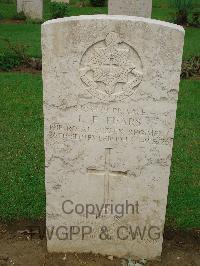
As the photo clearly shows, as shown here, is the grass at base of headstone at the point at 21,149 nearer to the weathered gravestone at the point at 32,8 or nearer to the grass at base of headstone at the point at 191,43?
the grass at base of headstone at the point at 191,43

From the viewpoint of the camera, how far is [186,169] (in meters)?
6.26

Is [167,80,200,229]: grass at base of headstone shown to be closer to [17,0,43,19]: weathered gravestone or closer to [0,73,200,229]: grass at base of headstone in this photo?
[0,73,200,229]: grass at base of headstone

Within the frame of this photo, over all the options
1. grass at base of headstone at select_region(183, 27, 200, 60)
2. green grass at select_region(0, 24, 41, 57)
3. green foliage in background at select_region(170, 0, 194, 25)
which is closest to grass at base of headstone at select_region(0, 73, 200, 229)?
grass at base of headstone at select_region(183, 27, 200, 60)

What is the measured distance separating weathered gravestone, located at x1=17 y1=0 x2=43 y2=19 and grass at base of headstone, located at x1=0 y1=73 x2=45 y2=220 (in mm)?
6435

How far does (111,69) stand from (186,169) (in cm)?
275

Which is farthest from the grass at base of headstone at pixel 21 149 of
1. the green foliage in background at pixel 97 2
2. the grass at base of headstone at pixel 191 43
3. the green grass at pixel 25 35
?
the green foliage in background at pixel 97 2

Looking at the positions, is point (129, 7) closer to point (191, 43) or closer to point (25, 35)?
A: point (191, 43)

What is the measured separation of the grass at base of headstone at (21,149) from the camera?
533 cm

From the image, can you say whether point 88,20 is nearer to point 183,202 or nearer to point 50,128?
point 50,128

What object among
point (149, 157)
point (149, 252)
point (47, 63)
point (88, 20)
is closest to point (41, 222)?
point (149, 252)

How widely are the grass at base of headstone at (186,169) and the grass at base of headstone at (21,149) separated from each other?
4.71ft

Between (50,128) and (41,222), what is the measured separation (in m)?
1.34

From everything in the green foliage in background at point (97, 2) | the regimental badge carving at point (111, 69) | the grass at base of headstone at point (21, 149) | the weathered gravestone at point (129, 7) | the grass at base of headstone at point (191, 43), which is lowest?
the grass at base of headstone at point (21, 149)

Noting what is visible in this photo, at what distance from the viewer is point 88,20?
3709 mm
